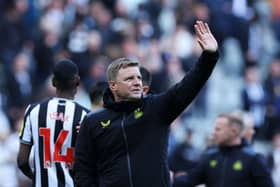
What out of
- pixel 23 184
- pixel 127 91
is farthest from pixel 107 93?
pixel 23 184

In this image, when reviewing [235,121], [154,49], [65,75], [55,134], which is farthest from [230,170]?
[154,49]

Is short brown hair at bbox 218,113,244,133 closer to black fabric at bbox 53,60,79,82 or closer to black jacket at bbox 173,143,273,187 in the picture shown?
black jacket at bbox 173,143,273,187

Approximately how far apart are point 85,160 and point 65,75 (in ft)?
3.00

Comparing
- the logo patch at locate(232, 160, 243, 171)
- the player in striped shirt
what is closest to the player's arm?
the player in striped shirt

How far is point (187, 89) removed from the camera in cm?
808

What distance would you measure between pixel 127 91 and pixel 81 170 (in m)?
0.69

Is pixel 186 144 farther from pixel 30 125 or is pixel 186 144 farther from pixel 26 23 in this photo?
pixel 30 125

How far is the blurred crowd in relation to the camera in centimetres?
1930

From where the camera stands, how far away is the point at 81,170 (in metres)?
8.37

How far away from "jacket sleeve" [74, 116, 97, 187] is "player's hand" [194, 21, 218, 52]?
1094mm

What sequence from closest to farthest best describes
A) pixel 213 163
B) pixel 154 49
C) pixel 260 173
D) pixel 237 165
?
pixel 260 173 < pixel 237 165 < pixel 213 163 < pixel 154 49

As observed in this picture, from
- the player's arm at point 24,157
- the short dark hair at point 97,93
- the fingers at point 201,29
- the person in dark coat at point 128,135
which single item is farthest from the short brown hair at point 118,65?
Answer: the short dark hair at point 97,93

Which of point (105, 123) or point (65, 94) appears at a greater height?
point (65, 94)

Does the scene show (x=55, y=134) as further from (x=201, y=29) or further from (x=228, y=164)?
(x=228, y=164)
